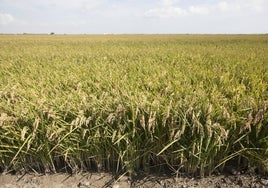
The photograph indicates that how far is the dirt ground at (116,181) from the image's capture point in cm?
258

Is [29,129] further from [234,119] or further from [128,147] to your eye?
[234,119]

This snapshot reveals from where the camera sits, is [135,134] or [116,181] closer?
[116,181]

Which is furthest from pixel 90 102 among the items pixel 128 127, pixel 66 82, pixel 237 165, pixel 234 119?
pixel 237 165

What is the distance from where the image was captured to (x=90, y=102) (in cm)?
304

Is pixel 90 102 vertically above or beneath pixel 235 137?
above

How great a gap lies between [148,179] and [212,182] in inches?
26.7

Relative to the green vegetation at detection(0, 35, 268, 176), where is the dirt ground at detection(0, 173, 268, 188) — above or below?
below

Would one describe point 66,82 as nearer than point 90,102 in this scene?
No

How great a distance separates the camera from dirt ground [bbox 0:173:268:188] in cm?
258

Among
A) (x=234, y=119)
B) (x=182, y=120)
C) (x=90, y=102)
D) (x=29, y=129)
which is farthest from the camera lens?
(x=90, y=102)

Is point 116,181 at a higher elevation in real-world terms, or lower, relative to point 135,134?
lower

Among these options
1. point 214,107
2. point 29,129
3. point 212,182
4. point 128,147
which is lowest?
point 212,182

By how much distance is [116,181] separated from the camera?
8.49ft

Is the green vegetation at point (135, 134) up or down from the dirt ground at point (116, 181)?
up
